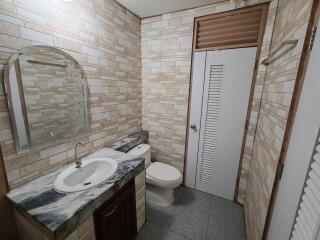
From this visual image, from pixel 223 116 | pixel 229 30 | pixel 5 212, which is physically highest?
pixel 229 30

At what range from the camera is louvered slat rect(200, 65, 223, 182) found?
5.90 ft

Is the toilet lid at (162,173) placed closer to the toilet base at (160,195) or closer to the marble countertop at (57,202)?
the toilet base at (160,195)

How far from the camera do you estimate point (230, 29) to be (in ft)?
5.47

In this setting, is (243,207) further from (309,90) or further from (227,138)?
(309,90)

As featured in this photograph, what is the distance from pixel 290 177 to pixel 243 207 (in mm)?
1469

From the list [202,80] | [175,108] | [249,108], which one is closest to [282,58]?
[249,108]

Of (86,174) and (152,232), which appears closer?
(86,174)

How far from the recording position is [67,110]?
1.34 meters

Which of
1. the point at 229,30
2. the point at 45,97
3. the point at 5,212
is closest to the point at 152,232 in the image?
the point at 5,212

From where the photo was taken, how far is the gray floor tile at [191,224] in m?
1.56

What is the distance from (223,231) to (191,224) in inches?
12.9

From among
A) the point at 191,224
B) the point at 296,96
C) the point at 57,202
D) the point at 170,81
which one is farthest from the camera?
the point at 170,81

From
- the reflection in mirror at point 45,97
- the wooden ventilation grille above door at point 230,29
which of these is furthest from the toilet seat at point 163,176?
the wooden ventilation grille above door at point 230,29

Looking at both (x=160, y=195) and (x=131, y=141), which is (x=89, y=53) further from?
(x=160, y=195)
